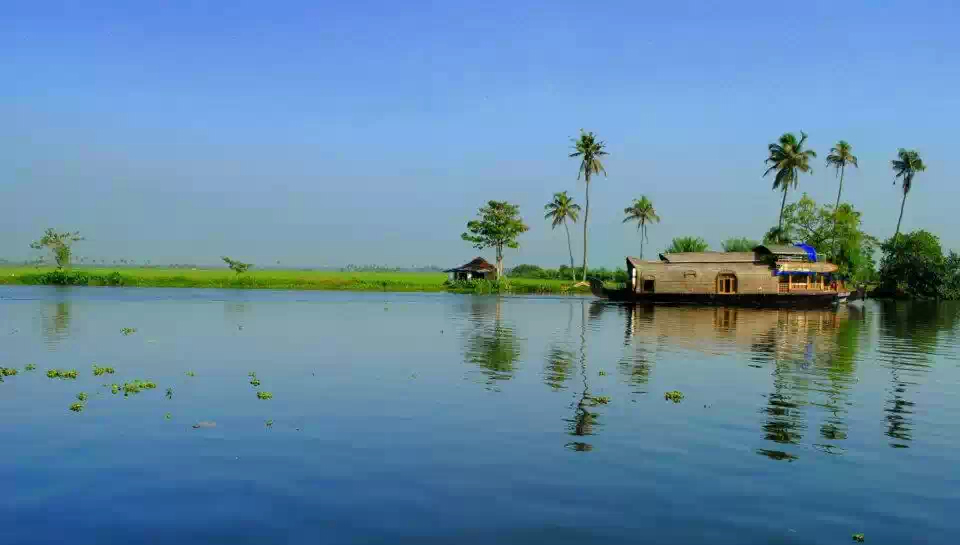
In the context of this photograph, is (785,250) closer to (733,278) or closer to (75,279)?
(733,278)

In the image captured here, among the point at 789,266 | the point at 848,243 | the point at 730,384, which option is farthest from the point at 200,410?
the point at 848,243

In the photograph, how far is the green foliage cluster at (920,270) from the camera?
10825 cm

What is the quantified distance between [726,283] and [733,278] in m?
0.84

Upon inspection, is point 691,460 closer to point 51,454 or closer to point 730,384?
point 730,384

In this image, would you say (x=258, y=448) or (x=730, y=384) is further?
(x=730, y=384)

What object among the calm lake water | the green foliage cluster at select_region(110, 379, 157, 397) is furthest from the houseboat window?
the green foliage cluster at select_region(110, 379, 157, 397)

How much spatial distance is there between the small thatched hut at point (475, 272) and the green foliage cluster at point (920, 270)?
198 feet

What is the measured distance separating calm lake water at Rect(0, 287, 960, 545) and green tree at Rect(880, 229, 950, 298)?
282 feet

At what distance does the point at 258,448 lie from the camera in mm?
15344

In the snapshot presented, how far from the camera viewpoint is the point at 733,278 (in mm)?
75625

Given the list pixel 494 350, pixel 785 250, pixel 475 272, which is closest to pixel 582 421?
pixel 494 350

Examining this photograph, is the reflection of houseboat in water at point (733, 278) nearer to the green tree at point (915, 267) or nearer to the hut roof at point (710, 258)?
the hut roof at point (710, 258)

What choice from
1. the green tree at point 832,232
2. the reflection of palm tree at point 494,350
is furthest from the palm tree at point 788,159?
the reflection of palm tree at point 494,350

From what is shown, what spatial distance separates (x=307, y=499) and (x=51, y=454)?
5999mm
